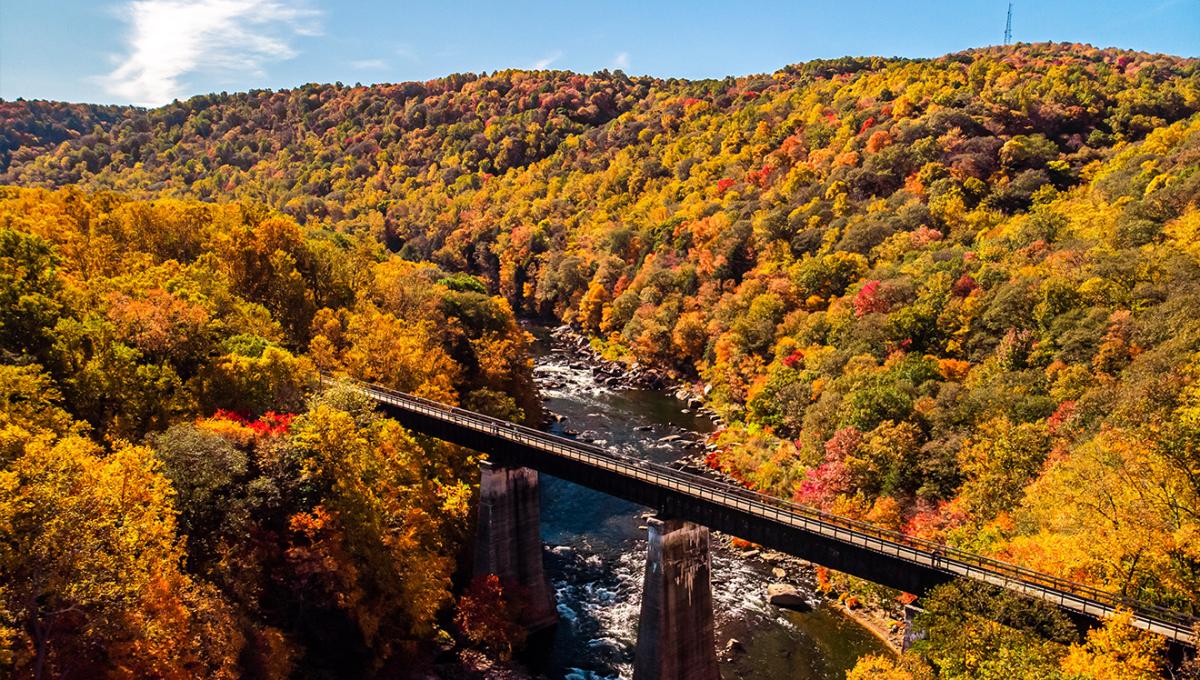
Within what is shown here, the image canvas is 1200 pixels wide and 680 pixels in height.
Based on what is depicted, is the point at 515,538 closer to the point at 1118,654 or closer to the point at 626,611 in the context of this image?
the point at 626,611

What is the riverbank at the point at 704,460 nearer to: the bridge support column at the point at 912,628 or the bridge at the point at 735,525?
the bridge at the point at 735,525

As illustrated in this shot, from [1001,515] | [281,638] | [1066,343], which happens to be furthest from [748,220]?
[281,638]

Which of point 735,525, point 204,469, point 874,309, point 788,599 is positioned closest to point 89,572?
point 204,469

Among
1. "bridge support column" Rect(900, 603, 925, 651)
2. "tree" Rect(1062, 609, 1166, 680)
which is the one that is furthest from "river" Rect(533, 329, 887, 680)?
"tree" Rect(1062, 609, 1166, 680)

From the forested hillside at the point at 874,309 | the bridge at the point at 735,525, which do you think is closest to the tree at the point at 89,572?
the forested hillside at the point at 874,309

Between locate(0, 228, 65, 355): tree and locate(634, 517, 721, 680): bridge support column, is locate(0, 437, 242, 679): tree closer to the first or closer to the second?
locate(0, 228, 65, 355): tree
